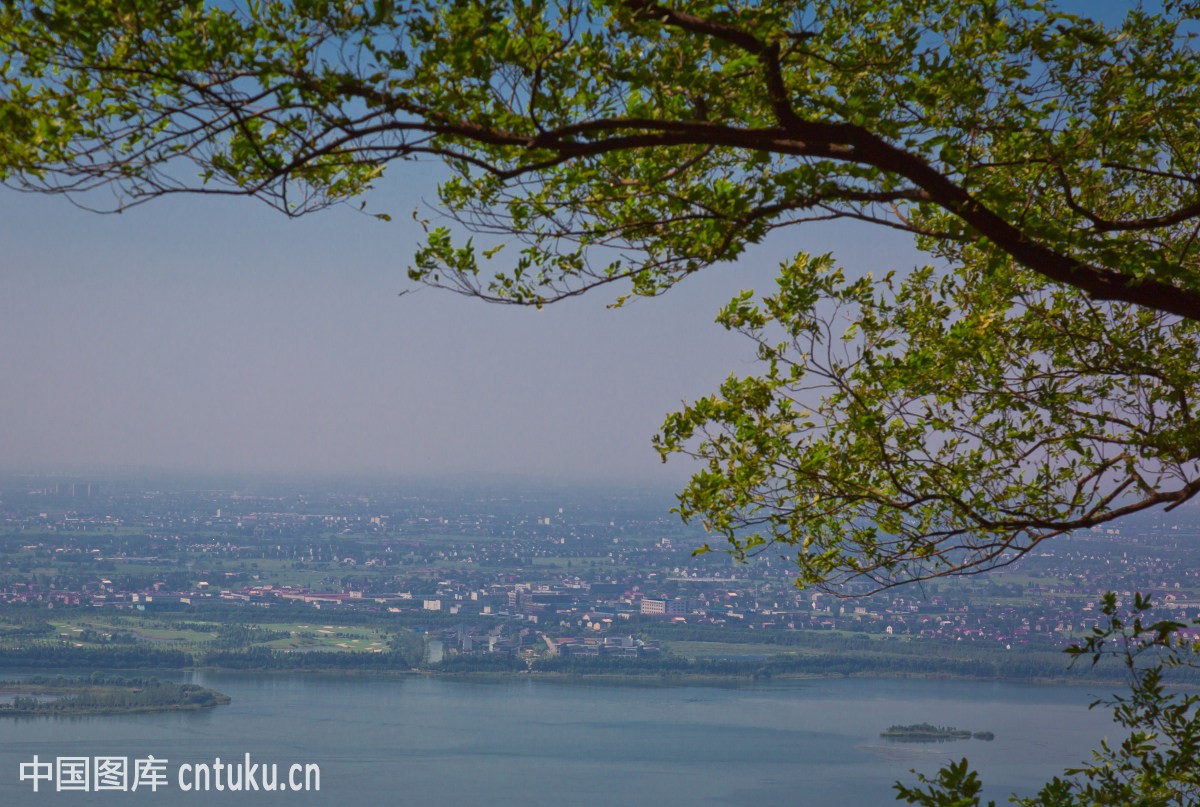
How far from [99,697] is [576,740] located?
9.31m

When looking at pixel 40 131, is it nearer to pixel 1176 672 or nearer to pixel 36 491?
pixel 1176 672

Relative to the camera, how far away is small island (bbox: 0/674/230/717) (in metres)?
21.3

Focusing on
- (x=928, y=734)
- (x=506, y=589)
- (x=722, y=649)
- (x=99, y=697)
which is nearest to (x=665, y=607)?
(x=722, y=649)

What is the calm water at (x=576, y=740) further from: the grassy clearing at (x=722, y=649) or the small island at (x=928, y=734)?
the grassy clearing at (x=722, y=649)

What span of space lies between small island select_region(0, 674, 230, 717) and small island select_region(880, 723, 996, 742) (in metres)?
12.5

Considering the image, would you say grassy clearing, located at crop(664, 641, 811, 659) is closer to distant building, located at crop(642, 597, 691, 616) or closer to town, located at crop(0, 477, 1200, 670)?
town, located at crop(0, 477, 1200, 670)

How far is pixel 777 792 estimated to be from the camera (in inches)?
681

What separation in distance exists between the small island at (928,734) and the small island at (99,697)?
41.1ft

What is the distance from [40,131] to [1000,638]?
25.1m

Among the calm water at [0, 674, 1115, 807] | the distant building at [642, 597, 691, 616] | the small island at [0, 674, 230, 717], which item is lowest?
the calm water at [0, 674, 1115, 807]

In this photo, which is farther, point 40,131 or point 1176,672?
point 1176,672

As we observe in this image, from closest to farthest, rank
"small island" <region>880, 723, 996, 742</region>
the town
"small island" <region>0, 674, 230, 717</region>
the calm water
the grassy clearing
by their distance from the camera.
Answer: the calm water → "small island" <region>880, 723, 996, 742</region> → "small island" <region>0, 674, 230, 717</region> → the town → the grassy clearing

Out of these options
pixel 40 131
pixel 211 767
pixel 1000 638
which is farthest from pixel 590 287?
pixel 1000 638

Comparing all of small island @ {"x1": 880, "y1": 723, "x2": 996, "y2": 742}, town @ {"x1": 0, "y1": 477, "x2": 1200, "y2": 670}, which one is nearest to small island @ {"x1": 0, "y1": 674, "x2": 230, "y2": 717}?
town @ {"x1": 0, "y1": 477, "x2": 1200, "y2": 670}
